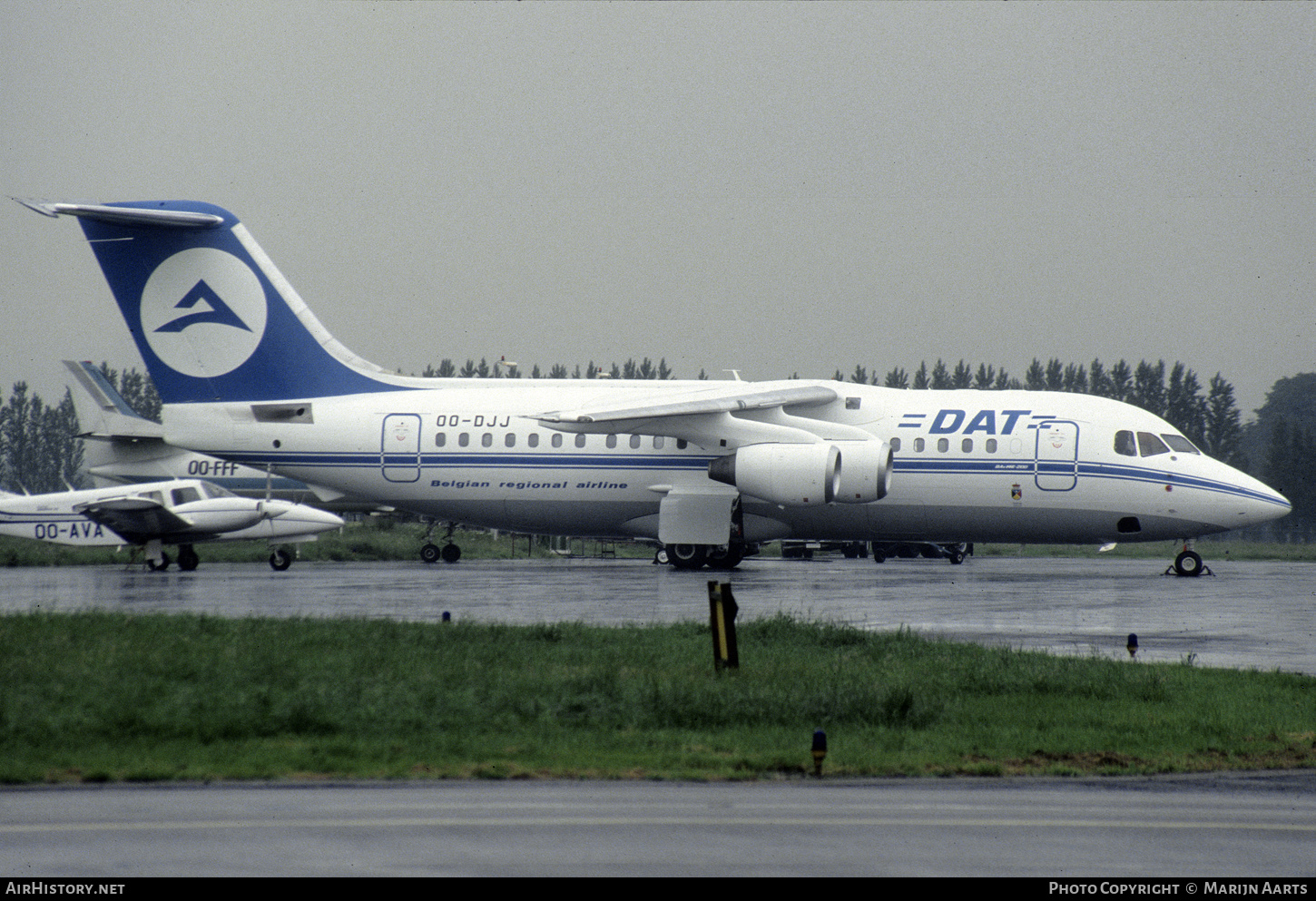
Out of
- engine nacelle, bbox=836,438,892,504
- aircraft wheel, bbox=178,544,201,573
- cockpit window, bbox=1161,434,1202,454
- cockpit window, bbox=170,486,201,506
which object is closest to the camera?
engine nacelle, bbox=836,438,892,504

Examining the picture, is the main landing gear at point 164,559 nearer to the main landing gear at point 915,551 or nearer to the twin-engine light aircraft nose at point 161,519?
the twin-engine light aircraft nose at point 161,519

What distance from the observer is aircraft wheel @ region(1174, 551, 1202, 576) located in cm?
3259

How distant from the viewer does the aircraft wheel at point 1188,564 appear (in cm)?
3259

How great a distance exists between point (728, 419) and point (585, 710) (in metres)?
19.3

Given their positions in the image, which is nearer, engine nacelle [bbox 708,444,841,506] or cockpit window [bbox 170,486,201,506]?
engine nacelle [bbox 708,444,841,506]

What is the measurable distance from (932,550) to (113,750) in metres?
42.9

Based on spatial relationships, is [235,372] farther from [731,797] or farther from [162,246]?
[731,797]

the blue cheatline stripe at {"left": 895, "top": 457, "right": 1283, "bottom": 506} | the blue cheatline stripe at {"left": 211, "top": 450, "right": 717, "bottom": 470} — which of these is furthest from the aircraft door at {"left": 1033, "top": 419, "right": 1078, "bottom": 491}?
the blue cheatline stripe at {"left": 211, "top": 450, "right": 717, "bottom": 470}

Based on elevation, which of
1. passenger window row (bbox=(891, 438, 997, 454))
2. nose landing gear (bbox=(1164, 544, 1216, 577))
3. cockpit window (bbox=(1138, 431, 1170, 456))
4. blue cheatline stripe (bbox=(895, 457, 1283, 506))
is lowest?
nose landing gear (bbox=(1164, 544, 1216, 577))

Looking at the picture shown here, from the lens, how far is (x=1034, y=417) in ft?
101

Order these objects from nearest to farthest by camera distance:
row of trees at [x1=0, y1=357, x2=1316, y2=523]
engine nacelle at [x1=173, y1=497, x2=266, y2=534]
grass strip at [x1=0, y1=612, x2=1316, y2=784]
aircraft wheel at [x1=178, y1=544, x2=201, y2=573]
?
grass strip at [x1=0, y1=612, x2=1316, y2=784] → engine nacelle at [x1=173, y1=497, x2=266, y2=534] → aircraft wheel at [x1=178, y1=544, x2=201, y2=573] → row of trees at [x1=0, y1=357, x2=1316, y2=523]

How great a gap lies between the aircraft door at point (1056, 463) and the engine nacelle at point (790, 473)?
518cm

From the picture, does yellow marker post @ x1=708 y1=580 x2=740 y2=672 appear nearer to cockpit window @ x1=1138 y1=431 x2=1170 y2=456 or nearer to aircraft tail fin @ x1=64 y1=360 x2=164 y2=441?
cockpit window @ x1=1138 y1=431 x2=1170 y2=456

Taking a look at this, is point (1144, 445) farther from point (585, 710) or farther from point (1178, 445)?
point (585, 710)
